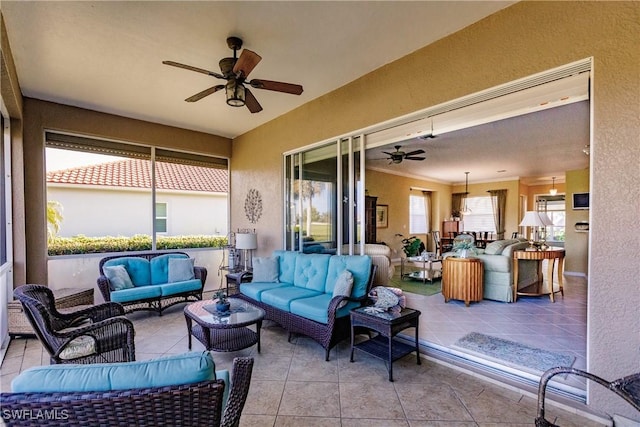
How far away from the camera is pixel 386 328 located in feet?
9.31

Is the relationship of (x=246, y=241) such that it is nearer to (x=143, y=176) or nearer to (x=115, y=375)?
(x=143, y=176)

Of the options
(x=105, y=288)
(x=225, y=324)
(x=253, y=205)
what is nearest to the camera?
(x=225, y=324)

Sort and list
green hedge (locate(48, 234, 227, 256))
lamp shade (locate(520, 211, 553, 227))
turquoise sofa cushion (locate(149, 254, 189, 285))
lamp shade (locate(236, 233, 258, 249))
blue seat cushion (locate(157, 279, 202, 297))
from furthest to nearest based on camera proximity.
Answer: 1. lamp shade (locate(520, 211, 553, 227))
2. lamp shade (locate(236, 233, 258, 249))
3. turquoise sofa cushion (locate(149, 254, 189, 285))
4. green hedge (locate(48, 234, 227, 256))
5. blue seat cushion (locate(157, 279, 202, 297))

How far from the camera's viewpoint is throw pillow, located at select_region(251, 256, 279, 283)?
4.57m

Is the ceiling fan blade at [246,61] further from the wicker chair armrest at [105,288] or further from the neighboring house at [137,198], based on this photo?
the neighboring house at [137,198]

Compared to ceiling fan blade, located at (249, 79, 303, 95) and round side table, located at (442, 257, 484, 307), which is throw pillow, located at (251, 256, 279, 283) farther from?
round side table, located at (442, 257, 484, 307)

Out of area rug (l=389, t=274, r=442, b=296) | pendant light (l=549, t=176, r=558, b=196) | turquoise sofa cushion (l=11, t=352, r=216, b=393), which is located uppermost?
pendant light (l=549, t=176, r=558, b=196)

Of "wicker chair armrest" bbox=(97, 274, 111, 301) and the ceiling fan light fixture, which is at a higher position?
the ceiling fan light fixture

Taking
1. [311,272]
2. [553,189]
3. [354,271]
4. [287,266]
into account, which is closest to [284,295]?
[311,272]

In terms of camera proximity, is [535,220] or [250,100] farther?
[535,220]

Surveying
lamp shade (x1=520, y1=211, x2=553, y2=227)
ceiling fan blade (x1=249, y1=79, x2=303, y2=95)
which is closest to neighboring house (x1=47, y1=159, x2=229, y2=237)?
ceiling fan blade (x1=249, y1=79, x2=303, y2=95)

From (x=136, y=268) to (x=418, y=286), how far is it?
17.2ft

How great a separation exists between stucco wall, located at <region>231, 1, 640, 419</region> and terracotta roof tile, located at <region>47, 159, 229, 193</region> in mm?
4731

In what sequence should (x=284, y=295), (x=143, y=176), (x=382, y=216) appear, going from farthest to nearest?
(x=382, y=216)
(x=143, y=176)
(x=284, y=295)
